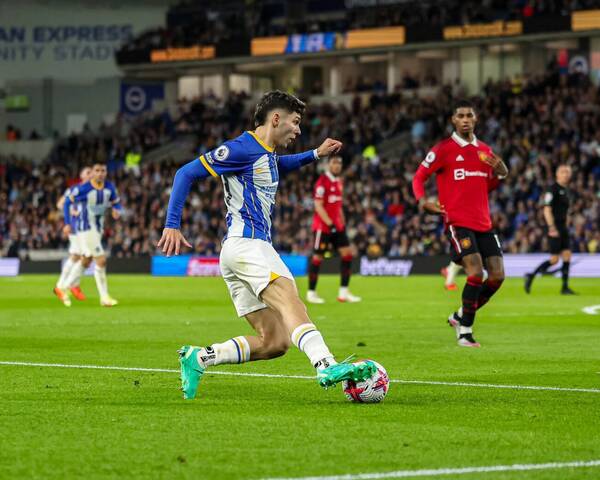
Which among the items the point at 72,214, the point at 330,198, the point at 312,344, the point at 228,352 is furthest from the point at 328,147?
the point at 72,214

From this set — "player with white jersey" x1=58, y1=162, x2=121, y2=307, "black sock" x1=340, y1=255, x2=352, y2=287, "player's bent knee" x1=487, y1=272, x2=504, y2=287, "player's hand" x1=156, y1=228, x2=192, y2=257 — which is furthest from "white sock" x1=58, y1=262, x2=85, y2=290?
"player's hand" x1=156, y1=228, x2=192, y2=257

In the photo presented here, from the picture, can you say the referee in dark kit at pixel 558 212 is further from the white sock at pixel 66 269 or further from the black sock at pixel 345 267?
the white sock at pixel 66 269

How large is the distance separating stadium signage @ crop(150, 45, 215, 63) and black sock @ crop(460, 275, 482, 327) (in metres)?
46.5

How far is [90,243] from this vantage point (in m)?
22.4

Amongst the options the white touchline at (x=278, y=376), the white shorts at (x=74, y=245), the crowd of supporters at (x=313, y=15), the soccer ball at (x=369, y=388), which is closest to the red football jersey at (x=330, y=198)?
the white shorts at (x=74, y=245)

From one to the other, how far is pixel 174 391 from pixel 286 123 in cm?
222

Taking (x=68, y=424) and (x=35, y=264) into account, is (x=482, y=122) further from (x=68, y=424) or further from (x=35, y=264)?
(x=68, y=424)

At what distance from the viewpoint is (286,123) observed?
9180 millimetres

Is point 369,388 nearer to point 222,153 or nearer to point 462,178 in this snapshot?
point 222,153

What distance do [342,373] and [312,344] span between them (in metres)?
0.35

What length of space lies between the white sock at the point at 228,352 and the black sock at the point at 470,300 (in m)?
5.06

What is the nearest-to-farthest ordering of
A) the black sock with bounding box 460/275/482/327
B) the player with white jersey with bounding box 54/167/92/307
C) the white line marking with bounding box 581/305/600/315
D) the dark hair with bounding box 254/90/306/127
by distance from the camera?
the dark hair with bounding box 254/90/306/127 → the black sock with bounding box 460/275/482/327 → the white line marking with bounding box 581/305/600/315 → the player with white jersey with bounding box 54/167/92/307

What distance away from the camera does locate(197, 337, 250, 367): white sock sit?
30.5 ft

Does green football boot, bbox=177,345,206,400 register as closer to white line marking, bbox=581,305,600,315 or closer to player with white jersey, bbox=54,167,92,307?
white line marking, bbox=581,305,600,315
